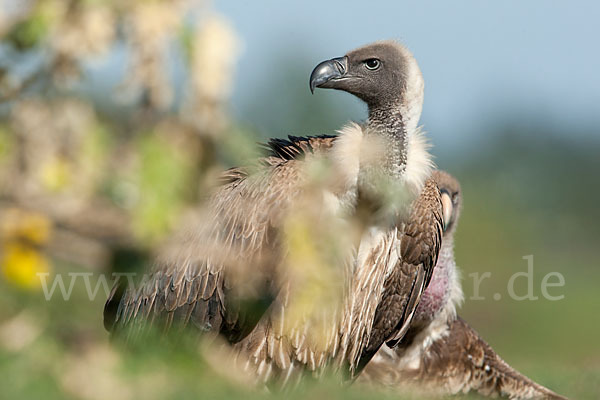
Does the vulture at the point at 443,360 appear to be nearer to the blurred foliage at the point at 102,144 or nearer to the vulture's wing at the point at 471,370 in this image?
the vulture's wing at the point at 471,370

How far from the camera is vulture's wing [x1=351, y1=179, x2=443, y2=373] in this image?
18.4ft

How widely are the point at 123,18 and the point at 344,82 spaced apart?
3062 millimetres

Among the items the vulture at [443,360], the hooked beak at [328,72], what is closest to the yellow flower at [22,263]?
the hooked beak at [328,72]

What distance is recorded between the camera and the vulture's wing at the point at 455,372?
6840mm

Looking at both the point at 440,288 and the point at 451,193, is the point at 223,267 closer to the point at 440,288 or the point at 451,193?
the point at 440,288

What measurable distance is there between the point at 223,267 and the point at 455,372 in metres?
2.60

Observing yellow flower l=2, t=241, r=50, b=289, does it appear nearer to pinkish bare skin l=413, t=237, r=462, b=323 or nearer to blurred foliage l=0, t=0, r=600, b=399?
blurred foliage l=0, t=0, r=600, b=399

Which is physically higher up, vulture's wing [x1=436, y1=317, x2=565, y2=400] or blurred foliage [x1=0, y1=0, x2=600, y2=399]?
blurred foliage [x1=0, y1=0, x2=600, y2=399]

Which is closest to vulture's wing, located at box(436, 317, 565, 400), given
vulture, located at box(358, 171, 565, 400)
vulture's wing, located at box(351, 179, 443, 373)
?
vulture, located at box(358, 171, 565, 400)

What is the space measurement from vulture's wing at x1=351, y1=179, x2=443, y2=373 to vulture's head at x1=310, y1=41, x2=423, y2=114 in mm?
578

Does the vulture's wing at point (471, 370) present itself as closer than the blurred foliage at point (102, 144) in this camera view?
No

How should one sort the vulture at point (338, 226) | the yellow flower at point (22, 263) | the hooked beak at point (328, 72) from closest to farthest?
1. the yellow flower at point (22, 263)
2. the vulture at point (338, 226)
3. the hooked beak at point (328, 72)

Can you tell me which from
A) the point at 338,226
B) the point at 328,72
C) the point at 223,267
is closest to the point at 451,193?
the point at 328,72

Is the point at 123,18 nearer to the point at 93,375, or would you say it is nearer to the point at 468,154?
the point at 93,375
